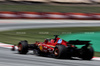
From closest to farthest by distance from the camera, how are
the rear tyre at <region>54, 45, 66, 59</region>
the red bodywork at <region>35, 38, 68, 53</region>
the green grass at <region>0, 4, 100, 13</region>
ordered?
1. the rear tyre at <region>54, 45, 66, 59</region>
2. the red bodywork at <region>35, 38, 68, 53</region>
3. the green grass at <region>0, 4, 100, 13</region>

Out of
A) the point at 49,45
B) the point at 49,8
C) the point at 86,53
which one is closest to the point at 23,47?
the point at 49,45

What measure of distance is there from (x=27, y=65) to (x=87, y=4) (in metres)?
44.1

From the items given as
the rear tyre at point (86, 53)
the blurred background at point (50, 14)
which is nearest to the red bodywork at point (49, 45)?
the rear tyre at point (86, 53)

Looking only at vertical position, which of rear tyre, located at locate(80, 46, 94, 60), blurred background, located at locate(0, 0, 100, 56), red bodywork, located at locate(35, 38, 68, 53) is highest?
blurred background, located at locate(0, 0, 100, 56)

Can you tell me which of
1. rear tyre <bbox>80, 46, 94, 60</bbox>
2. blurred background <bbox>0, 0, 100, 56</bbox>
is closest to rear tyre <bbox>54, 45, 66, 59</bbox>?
rear tyre <bbox>80, 46, 94, 60</bbox>

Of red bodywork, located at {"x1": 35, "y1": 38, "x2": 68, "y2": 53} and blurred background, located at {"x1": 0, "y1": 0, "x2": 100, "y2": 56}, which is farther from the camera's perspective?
blurred background, located at {"x1": 0, "y1": 0, "x2": 100, "y2": 56}

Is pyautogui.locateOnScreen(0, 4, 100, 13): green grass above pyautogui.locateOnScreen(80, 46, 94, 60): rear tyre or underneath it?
above

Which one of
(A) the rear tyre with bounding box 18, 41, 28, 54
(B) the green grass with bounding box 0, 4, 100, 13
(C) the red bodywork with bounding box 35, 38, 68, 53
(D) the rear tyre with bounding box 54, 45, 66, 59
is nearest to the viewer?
(D) the rear tyre with bounding box 54, 45, 66, 59

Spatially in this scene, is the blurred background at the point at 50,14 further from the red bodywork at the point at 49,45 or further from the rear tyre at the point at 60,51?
→ the rear tyre at the point at 60,51

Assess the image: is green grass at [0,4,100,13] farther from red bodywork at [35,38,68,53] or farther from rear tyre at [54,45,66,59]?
rear tyre at [54,45,66,59]

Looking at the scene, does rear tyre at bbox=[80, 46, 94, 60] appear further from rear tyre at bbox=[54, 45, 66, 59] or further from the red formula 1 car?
rear tyre at bbox=[54, 45, 66, 59]

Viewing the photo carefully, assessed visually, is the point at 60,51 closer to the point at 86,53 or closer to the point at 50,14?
the point at 86,53

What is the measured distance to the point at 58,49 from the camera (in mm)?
11383

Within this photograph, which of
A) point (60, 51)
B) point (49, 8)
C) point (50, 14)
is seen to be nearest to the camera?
point (60, 51)
